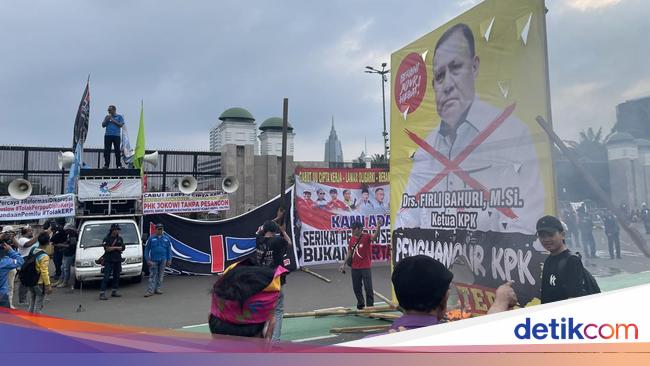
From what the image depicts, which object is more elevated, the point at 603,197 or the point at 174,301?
the point at 603,197

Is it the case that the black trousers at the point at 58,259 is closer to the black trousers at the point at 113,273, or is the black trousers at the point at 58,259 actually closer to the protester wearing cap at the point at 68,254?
the protester wearing cap at the point at 68,254

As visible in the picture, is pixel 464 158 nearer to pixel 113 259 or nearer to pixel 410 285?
pixel 410 285

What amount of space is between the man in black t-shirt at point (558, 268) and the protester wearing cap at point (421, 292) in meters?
1.28

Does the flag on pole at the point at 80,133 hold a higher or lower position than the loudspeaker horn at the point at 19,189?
higher

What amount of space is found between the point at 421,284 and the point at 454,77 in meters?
3.15

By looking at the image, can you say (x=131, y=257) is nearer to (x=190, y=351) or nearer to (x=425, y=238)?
(x=425, y=238)

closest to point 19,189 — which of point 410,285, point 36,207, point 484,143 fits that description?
point 36,207

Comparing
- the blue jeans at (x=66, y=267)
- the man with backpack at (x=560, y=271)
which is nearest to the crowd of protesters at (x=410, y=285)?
the man with backpack at (x=560, y=271)

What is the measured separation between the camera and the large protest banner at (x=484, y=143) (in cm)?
346

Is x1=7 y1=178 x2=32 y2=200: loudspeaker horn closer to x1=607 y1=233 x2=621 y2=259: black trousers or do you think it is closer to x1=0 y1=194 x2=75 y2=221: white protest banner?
x1=0 y1=194 x2=75 y2=221: white protest banner

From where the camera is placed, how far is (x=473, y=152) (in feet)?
13.2

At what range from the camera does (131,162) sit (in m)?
12.3

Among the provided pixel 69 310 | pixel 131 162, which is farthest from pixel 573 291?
pixel 131 162

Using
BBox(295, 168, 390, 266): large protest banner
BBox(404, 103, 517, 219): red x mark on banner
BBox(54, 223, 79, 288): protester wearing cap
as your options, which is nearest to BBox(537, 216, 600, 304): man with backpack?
BBox(404, 103, 517, 219): red x mark on banner
